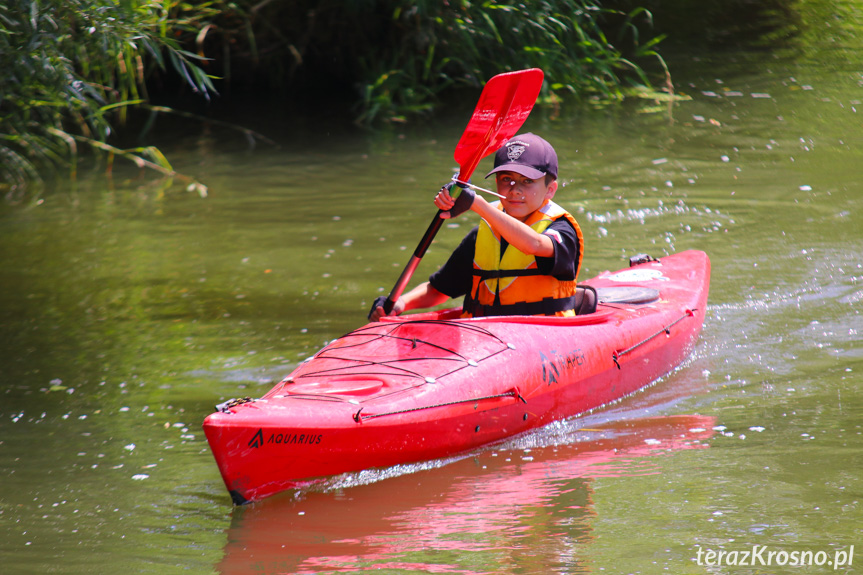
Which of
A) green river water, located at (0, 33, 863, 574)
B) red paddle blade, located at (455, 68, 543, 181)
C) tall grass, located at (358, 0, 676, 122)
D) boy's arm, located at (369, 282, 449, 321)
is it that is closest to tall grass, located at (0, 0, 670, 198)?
tall grass, located at (358, 0, 676, 122)

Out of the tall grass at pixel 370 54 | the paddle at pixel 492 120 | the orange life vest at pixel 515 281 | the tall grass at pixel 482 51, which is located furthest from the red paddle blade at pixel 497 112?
the tall grass at pixel 482 51

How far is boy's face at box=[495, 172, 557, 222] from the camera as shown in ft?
11.6

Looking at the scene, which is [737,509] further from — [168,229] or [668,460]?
[168,229]

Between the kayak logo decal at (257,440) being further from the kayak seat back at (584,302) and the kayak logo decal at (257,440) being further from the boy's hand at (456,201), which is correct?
the kayak seat back at (584,302)

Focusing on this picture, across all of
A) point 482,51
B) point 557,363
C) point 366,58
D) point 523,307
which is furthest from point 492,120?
point 366,58

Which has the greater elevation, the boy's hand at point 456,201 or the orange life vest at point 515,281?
the boy's hand at point 456,201

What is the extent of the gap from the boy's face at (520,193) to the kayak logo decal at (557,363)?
54cm

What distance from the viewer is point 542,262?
3520mm

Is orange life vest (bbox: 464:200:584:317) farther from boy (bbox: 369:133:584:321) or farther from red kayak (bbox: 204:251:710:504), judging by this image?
red kayak (bbox: 204:251:710:504)

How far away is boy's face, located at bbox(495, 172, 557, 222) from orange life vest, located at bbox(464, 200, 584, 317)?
0.04 metres

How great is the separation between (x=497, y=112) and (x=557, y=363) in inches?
39.7

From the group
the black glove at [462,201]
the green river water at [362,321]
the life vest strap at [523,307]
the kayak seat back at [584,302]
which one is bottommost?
the green river water at [362,321]

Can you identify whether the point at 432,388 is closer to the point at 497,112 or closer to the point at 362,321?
the point at 497,112

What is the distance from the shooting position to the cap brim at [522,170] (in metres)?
3.47
